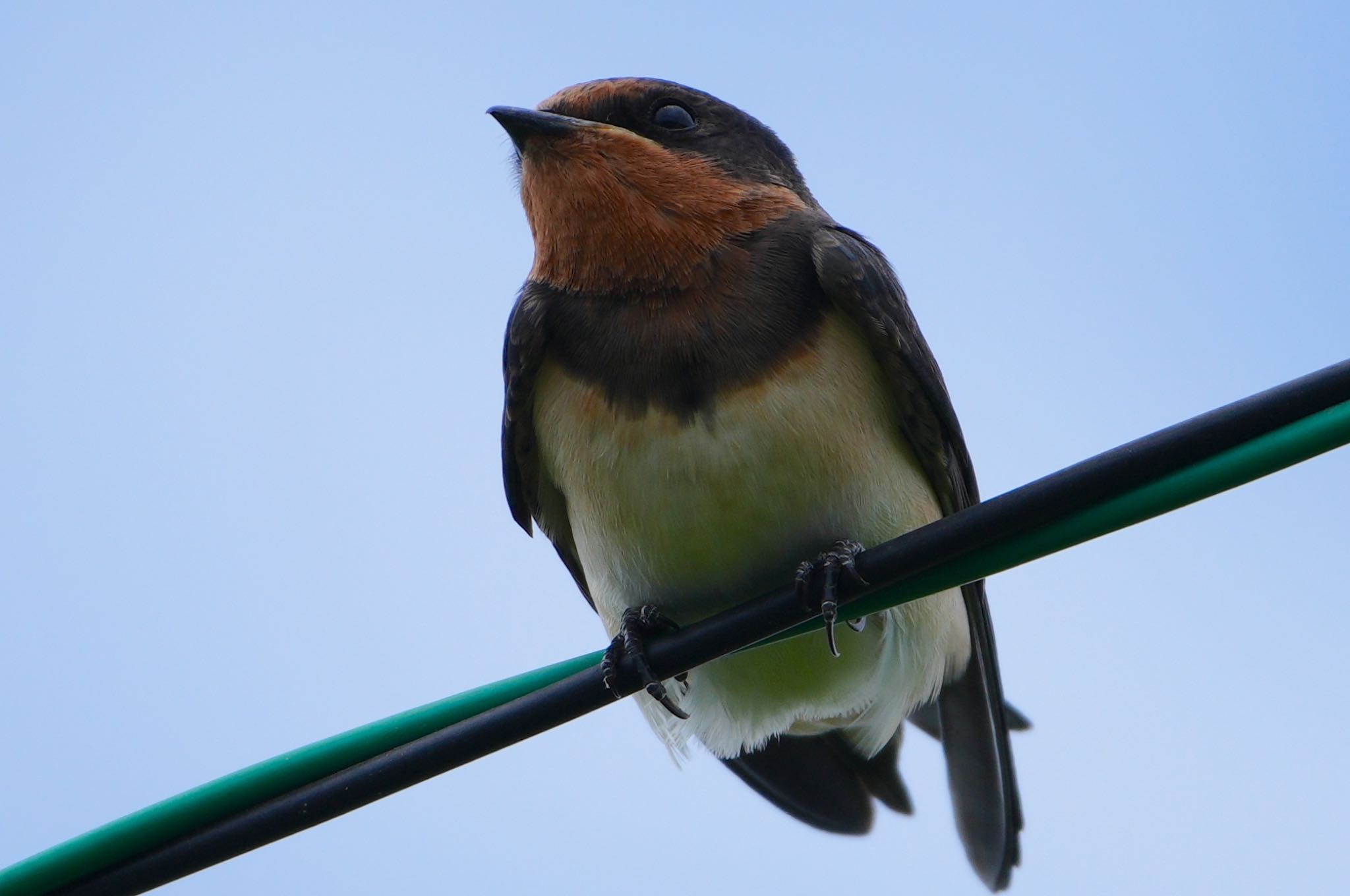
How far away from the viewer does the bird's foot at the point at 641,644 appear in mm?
3639

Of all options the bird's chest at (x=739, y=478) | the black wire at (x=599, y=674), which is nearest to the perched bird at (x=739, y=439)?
the bird's chest at (x=739, y=478)

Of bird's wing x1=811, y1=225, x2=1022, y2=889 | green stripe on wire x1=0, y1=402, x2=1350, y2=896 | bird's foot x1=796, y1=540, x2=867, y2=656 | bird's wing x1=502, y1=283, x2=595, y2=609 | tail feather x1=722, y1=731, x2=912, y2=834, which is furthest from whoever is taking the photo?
tail feather x1=722, y1=731, x2=912, y2=834

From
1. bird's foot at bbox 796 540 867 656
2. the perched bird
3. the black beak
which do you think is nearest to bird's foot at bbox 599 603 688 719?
the perched bird

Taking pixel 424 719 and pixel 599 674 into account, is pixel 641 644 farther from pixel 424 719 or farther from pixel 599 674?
pixel 424 719

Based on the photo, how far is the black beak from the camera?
465 centimetres

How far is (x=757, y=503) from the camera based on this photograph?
12.9ft

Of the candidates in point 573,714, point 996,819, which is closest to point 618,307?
point 573,714

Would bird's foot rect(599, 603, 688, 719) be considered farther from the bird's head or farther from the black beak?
the black beak

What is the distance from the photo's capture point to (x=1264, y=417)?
2424 millimetres

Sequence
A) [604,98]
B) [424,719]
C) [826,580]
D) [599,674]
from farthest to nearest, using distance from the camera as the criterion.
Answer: [604,98] < [826,580] < [599,674] < [424,719]

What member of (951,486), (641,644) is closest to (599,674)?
(641,644)

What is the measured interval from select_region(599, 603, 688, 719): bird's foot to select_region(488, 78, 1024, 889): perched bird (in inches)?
0.5

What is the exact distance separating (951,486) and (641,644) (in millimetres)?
1173

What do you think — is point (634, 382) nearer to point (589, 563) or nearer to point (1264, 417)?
point (589, 563)
